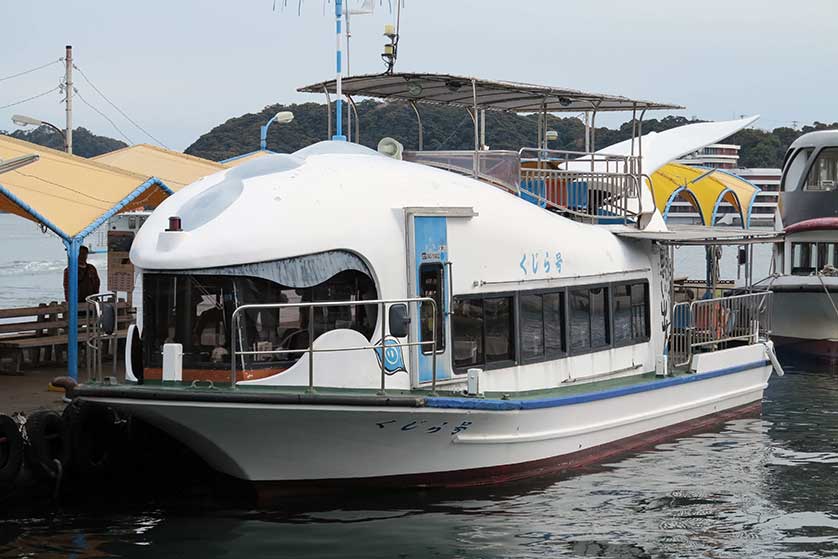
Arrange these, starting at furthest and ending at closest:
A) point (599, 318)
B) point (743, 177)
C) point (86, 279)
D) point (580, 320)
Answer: point (743, 177) < point (86, 279) < point (599, 318) < point (580, 320)

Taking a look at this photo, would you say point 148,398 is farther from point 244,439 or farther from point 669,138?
point 669,138

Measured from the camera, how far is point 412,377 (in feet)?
39.9

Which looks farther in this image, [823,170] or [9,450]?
[823,170]

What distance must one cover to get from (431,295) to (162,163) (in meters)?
13.3

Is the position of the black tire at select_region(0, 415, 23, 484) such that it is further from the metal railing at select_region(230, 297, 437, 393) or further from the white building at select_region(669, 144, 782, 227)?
the white building at select_region(669, 144, 782, 227)

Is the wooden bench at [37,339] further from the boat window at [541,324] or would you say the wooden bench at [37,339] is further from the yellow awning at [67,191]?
the boat window at [541,324]

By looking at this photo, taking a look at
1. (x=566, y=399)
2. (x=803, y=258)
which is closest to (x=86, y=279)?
(x=566, y=399)

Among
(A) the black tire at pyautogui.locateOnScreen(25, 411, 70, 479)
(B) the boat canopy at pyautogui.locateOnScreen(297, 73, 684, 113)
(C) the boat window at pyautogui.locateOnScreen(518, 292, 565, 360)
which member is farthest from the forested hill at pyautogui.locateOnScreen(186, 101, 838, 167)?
(A) the black tire at pyautogui.locateOnScreen(25, 411, 70, 479)

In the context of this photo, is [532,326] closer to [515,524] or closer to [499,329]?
[499,329]

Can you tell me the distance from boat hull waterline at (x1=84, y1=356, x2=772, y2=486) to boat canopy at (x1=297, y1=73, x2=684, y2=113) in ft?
12.3

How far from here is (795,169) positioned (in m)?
30.8

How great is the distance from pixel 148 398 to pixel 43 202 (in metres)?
6.88

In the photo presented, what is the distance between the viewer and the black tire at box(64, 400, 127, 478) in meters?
12.7

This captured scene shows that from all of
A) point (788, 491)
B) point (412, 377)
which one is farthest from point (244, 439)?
point (788, 491)
